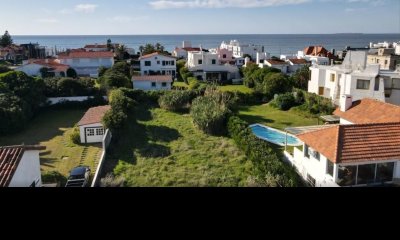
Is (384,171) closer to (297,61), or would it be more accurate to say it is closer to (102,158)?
(102,158)

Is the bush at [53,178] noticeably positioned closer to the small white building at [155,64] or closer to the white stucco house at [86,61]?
the white stucco house at [86,61]

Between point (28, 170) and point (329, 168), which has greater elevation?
point (28, 170)

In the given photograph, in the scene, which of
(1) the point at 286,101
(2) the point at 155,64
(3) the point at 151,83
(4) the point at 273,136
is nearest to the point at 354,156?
(4) the point at 273,136

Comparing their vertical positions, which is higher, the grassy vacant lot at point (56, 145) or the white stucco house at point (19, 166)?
the white stucco house at point (19, 166)

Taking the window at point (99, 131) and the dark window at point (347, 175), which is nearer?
the dark window at point (347, 175)

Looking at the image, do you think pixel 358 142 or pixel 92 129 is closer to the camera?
pixel 358 142

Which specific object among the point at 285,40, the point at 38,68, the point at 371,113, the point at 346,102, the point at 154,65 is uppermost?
the point at 285,40

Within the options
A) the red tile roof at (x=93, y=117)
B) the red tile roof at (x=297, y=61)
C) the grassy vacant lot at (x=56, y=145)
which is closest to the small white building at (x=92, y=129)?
the red tile roof at (x=93, y=117)

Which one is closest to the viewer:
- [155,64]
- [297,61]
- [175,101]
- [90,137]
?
[90,137]
